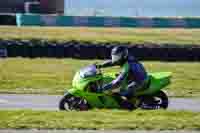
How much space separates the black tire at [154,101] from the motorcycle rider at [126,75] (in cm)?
27

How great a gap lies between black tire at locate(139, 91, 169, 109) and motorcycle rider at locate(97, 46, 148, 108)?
274 mm

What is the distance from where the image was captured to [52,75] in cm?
2255

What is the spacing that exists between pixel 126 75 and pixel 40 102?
13.2 feet

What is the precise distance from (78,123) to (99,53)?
63.1 feet

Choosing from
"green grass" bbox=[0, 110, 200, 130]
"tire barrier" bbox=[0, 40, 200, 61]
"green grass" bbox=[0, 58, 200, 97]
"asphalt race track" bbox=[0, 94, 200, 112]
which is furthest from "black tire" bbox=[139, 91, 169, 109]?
"tire barrier" bbox=[0, 40, 200, 61]

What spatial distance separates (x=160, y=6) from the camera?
10706cm

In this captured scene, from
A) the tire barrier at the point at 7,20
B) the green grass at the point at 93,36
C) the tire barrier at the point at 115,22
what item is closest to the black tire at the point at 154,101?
the green grass at the point at 93,36

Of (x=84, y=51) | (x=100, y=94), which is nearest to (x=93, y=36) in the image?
(x=84, y=51)

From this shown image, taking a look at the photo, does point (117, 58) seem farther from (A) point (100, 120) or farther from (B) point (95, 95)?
(A) point (100, 120)

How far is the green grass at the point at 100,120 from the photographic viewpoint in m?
9.51

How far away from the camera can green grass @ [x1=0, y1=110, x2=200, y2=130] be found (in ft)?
31.2

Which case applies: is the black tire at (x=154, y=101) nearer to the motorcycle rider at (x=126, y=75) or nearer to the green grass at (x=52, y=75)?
the motorcycle rider at (x=126, y=75)

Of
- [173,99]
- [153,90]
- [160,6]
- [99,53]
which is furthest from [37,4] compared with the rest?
[153,90]

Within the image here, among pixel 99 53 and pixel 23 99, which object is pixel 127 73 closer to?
pixel 23 99
